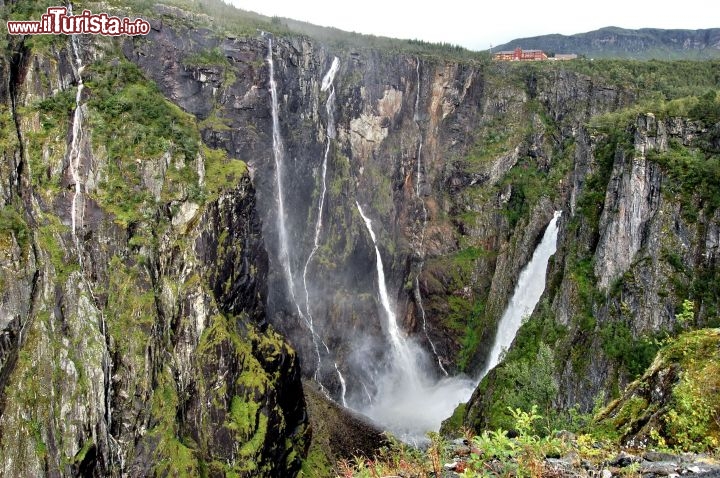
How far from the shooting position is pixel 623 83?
4416 centimetres

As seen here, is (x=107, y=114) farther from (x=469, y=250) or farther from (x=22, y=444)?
(x=469, y=250)

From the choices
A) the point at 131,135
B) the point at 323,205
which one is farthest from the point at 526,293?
the point at 131,135

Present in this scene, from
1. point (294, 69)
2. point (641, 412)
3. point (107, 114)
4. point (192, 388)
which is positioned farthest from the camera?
point (294, 69)

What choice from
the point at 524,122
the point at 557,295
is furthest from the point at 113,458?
the point at 524,122

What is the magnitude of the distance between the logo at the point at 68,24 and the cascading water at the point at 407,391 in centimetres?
2217

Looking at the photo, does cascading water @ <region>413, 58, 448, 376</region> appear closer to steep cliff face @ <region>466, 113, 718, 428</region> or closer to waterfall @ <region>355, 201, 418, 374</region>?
waterfall @ <region>355, 201, 418, 374</region>

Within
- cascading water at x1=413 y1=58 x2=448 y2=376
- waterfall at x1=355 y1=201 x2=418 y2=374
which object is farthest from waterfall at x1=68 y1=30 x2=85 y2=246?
cascading water at x1=413 y1=58 x2=448 y2=376

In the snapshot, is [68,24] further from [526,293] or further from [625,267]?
[526,293]

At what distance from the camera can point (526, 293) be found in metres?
35.7

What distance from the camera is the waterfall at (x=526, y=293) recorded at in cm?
3488

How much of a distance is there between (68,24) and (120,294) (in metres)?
15.9

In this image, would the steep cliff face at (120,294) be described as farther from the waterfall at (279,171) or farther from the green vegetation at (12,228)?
the waterfall at (279,171)

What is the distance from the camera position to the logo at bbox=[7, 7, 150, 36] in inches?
1107

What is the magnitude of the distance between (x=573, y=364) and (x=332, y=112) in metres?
28.9
